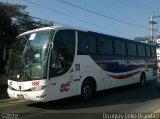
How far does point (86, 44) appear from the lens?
14.9 m

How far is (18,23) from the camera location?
90.1 ft

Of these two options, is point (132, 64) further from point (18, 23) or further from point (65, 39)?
point (18, 23)

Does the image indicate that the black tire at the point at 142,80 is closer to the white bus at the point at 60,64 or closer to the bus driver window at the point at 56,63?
the white bus at the point at 60,64

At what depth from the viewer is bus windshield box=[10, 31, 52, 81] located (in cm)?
1224

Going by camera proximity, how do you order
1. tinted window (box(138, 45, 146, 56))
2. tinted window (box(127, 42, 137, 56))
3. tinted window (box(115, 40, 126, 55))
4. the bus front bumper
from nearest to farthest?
the bus front bumper → tinted window (box(115, 40, 126, 55)) → tinted window (box(127, 42, 137, 56)) → tinted window (box(138, 45, 146, 56))

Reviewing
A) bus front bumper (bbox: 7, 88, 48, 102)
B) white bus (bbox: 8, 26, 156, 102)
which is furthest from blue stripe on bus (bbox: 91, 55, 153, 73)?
bus front bumper (bbox: 7, 88, 48, 102)

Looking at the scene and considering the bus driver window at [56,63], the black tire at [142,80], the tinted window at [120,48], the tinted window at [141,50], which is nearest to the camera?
the bus driver window at [56,63]

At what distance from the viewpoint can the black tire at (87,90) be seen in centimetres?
1441

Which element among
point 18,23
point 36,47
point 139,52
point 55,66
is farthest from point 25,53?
point 18,23

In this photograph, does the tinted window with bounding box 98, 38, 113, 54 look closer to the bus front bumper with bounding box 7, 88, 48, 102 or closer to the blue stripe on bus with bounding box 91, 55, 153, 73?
the blue stripe on bus with bounding box 91, 55, 153, 73

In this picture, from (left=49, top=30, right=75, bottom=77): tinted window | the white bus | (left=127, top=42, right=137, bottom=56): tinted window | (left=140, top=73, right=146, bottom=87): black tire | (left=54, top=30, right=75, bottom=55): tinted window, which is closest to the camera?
the white bus

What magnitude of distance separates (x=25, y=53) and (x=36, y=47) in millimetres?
548

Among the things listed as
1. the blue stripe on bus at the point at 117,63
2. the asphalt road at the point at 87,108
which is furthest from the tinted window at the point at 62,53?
the blue stripe on bus at the point at 117,63

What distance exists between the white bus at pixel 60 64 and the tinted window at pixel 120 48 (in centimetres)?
43
